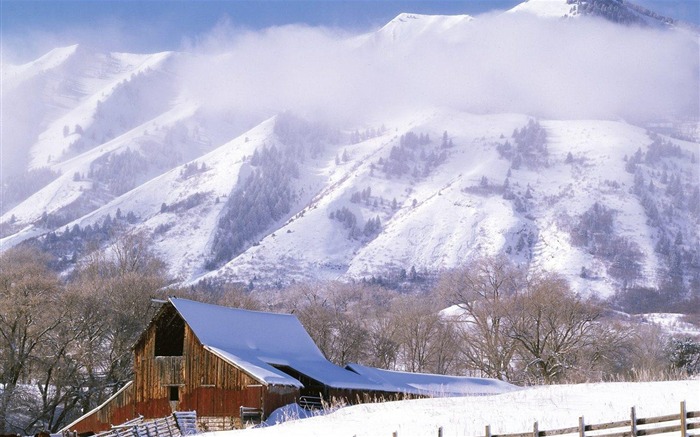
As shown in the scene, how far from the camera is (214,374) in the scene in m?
57.9

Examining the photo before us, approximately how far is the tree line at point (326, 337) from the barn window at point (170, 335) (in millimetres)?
14503

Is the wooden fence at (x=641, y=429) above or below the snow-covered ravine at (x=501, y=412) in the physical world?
above

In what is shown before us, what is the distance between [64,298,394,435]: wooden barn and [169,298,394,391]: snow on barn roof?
9 cm

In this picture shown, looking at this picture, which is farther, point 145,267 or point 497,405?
point 145,267

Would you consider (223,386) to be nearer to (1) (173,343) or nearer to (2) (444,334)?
(1) (173,343)

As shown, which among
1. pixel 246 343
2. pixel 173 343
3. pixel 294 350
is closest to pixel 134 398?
pixel 173 343

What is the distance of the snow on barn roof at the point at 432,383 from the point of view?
223 feet

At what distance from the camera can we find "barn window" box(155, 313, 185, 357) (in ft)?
200

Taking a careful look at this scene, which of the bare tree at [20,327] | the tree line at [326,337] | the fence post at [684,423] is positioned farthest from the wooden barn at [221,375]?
the fence post at [684,423]

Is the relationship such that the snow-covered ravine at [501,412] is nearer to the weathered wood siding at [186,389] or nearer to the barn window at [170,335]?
the weathered wood siding at [186,389]

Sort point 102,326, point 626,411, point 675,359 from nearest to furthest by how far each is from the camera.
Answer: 1. point 626,411
2. point 102,326
3. point 675,359

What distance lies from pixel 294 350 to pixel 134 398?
40.8ft

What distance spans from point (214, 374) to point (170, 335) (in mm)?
5425

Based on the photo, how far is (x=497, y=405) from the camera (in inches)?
1630
